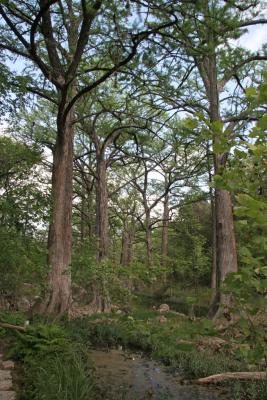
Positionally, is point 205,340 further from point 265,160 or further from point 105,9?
point 265,160

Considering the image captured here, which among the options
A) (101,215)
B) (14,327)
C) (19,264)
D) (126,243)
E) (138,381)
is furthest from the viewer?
(126,243)

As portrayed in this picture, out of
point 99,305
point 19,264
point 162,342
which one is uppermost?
point 19,264

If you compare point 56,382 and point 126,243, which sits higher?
point 126,243

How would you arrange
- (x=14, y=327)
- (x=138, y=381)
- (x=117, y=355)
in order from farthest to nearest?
(x=117, y=355) → (x=14, y=327) → (x=138, y=381)

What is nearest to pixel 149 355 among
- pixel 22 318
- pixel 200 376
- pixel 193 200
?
pixel 200 376

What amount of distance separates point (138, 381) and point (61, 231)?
14.5 feet

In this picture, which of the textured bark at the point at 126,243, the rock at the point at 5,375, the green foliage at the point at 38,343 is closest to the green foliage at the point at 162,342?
the green foliage at the point at 38,343

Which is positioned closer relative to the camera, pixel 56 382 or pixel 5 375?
pixel 56 382


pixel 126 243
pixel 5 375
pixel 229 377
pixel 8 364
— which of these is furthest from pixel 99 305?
pixel 126 243

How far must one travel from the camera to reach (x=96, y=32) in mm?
8148

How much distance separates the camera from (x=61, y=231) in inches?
392

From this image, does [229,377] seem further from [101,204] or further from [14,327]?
[101,204]

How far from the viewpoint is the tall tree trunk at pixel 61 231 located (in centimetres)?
940

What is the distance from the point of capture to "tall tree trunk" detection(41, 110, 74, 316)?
9398 mm
